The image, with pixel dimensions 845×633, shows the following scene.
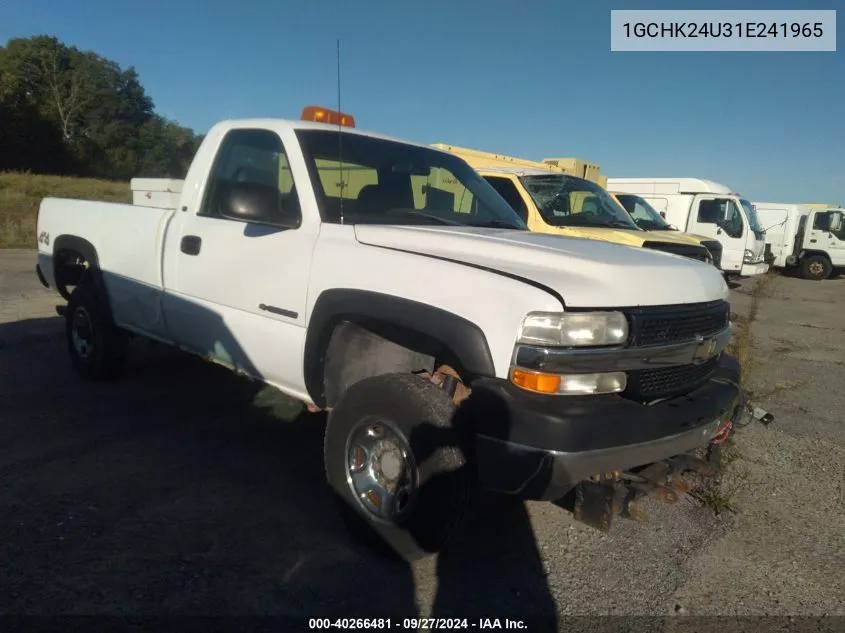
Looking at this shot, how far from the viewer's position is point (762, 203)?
68.0ft

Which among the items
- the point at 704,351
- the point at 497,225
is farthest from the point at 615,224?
the point at 704,351

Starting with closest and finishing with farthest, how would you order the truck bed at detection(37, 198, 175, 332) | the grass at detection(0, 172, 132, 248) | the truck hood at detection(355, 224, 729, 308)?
the truck hood at detection(355, 224, 729, 308)
the truck bed at detection(37, 198, 175, 332)
the grass at detection(0, 172, 132, 248)

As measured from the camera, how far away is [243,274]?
360cm

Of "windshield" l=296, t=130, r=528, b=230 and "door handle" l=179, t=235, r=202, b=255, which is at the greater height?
"windshield" l=296, t=130, r=528, b=230

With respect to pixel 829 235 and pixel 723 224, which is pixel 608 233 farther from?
pixel 829 235

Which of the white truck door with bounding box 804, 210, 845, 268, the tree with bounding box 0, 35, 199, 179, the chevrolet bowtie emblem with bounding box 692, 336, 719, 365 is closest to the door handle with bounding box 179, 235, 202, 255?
the chevrolet bowtie emblem with bounding box 692, 336, 719, 365

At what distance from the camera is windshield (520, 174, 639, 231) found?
8172mm

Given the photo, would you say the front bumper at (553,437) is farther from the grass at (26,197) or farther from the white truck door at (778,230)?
the white truck door at (778,230)

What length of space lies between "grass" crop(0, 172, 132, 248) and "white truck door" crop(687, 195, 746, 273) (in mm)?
13116

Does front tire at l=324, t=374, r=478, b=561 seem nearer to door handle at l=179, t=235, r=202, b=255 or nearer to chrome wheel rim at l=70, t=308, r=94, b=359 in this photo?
door handle at l=179, t=235, r=202, b=255

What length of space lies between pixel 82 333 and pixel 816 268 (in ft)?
69.6

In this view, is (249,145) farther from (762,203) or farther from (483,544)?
(762,203)

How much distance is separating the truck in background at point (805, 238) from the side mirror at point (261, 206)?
1973cm

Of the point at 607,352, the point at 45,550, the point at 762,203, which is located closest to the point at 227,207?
the point at 45,550
